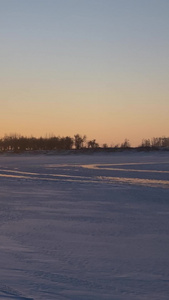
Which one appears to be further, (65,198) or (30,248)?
(65,198)

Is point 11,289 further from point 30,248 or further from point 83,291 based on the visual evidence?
point 30,248

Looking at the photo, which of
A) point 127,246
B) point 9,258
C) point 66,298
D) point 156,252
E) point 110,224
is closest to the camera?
point 66,298

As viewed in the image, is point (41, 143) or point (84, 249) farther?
point (41, 143)

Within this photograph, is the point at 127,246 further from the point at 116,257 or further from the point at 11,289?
the point at 11,289

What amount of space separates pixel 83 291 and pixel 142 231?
3.67 m

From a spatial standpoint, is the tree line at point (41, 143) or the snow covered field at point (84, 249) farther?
the tree line at point (41, 143)

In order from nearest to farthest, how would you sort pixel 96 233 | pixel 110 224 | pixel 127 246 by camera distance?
pixel 127 246 → pixel 96 233 → pixel 110 224

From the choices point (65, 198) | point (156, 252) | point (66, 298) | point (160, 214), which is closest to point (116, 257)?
point (156, 252)

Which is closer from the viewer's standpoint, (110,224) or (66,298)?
(66,298)

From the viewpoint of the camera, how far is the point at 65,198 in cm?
Result: 1389

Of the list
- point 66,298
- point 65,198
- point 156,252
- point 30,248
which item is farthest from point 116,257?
→ point 65,198

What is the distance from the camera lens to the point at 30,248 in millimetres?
7070

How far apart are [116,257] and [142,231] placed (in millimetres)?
2057

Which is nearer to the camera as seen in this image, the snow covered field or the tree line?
the snow covered field
